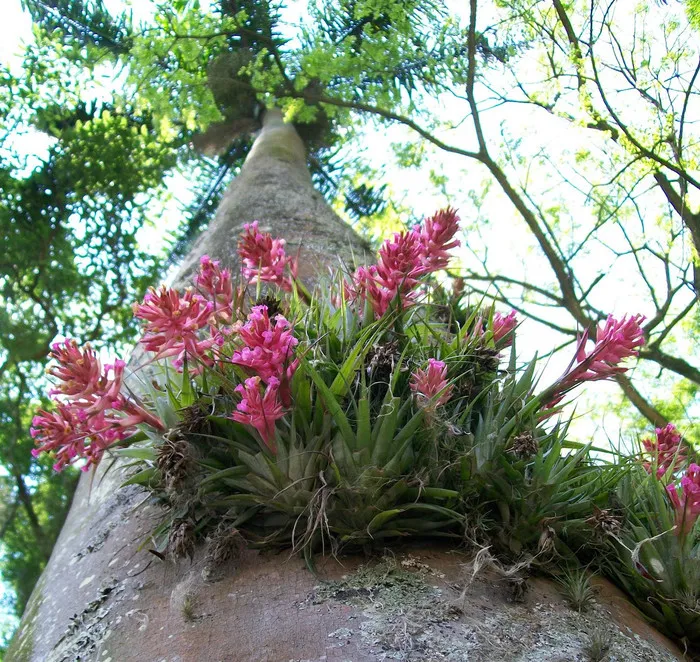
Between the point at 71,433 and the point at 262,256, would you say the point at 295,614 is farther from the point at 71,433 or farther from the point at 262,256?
the point at 262,256

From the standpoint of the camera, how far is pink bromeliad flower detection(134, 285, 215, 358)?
6.35 ft

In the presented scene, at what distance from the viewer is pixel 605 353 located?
6.98 ft

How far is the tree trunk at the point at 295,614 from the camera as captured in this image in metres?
1.51

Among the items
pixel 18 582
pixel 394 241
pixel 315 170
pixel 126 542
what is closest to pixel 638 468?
pixel 394 241

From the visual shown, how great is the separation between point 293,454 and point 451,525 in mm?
467

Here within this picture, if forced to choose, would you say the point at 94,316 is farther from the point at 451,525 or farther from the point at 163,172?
the point at 451,525

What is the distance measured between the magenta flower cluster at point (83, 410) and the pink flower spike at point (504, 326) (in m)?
1.18

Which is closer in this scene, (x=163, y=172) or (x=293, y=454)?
(x=293, y=454)

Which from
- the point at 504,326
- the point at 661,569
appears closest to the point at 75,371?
the point at 504,326

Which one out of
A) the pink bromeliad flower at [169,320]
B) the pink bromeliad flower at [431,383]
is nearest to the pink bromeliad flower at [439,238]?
the pink bromeliad flower at [431,383]

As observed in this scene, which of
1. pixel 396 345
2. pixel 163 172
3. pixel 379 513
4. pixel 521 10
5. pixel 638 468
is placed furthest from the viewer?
pixel 163 172

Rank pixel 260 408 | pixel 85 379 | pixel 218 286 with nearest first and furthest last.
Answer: pixel 260 408, pixel 85 379, pixel 218 286

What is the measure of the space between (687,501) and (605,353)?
1.54ft

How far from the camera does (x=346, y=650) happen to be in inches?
57.5
